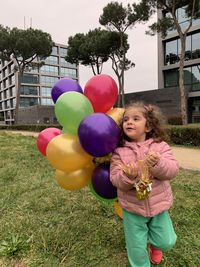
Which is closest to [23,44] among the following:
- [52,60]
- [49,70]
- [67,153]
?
[67,153]

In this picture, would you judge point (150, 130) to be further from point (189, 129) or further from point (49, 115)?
point (49, 115)

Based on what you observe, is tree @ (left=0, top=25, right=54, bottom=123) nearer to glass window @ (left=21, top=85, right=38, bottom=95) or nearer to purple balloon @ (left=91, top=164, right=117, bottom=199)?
purple balloon @ (left=91, top=164, right=117, bottom=199)

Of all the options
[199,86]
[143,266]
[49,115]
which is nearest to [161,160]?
[143,266]

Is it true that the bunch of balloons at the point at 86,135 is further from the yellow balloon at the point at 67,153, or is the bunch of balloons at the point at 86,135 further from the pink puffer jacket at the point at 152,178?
the pink puffer jacket at the point at 152,178

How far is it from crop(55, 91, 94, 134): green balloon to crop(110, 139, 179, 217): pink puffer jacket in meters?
0.44

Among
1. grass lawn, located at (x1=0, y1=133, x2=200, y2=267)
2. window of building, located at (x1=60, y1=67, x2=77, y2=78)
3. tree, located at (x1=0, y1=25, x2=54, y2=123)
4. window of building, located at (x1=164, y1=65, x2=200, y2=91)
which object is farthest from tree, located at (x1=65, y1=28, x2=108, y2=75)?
window of building, located at (x1=60, y1=67, x2=77, y2=78)

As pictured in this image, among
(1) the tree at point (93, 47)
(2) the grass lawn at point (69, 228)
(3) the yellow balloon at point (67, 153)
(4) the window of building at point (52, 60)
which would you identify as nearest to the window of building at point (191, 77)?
(1) the tree at point (93, 47)

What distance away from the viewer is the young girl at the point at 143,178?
6.45 feet

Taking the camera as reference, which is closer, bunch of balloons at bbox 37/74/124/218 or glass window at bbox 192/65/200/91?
bunch of balloons at bbox 37/74/124/218

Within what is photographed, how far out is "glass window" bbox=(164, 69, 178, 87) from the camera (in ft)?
88.2

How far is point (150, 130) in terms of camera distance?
2158 mm

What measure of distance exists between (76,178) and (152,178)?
0.73 meters

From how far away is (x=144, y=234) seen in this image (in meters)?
2.09

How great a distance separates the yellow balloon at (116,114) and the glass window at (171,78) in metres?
25.4
